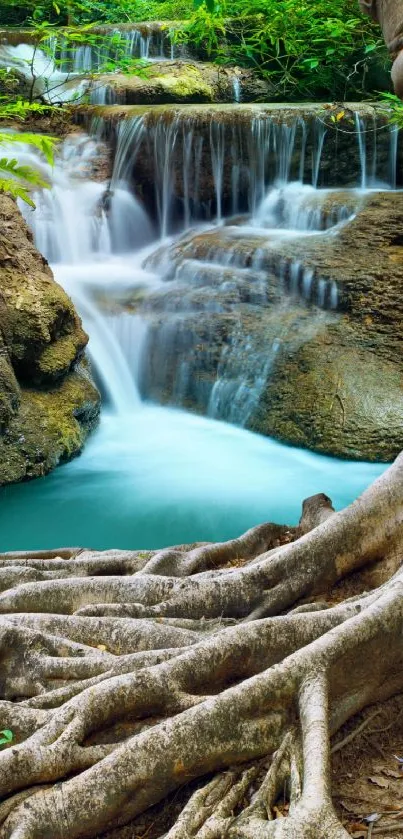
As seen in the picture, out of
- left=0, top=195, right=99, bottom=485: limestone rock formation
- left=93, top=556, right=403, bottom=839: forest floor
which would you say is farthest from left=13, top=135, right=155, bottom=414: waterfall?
left=93, top=556, right=403, bottom=839: forest floor

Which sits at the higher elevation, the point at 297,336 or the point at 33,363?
the point at 297,336

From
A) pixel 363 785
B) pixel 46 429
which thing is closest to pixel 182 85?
pixel 46 429

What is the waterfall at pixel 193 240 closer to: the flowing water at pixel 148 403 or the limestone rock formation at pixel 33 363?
the flowing water at pixel 148 403

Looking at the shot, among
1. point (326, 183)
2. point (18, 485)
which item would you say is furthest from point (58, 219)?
point (18, 485)

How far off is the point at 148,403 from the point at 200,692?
27.0 ft

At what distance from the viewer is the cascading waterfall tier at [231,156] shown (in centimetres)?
1461

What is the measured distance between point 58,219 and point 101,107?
11.6ft

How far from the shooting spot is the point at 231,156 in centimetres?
1484

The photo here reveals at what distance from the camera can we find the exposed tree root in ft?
7.44

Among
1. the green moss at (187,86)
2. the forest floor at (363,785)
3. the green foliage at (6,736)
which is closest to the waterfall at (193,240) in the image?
the green moss at (187,86)

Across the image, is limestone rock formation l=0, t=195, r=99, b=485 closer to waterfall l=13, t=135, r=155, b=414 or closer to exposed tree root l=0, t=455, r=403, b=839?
waterfall l=13, t=135, r=155, b=414

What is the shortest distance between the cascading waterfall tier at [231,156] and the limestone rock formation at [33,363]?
659cm

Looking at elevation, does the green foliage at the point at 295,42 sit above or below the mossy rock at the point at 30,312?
above

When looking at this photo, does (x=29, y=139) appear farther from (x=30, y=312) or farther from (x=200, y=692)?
(x=30, y=312)
